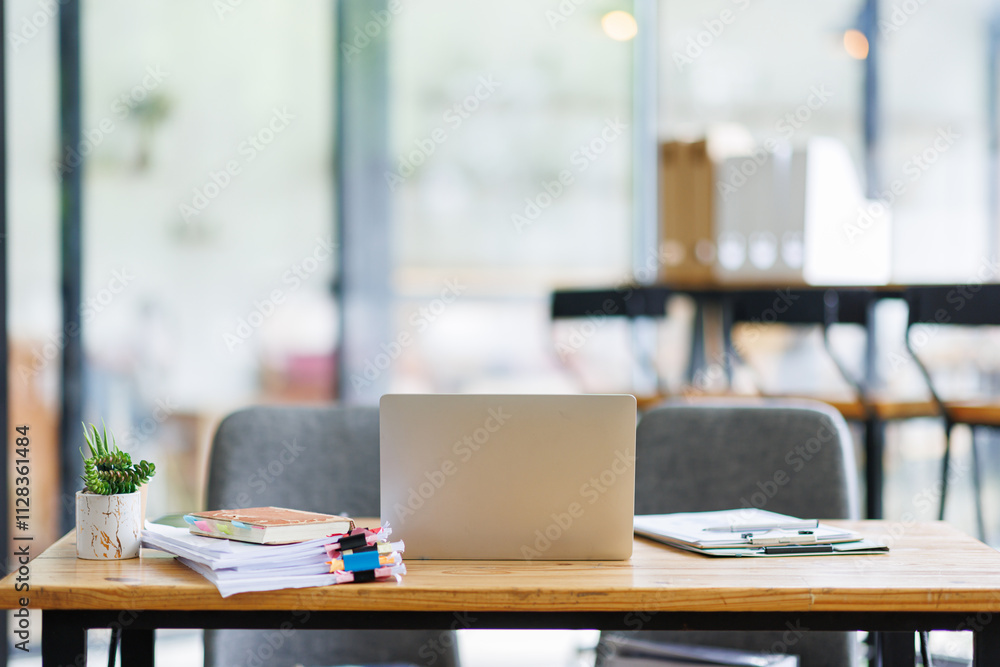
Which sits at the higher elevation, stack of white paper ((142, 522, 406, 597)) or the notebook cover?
the notebook cover

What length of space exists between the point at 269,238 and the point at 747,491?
7.41 ft

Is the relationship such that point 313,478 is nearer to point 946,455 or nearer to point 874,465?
point 874,465

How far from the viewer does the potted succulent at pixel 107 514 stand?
1256 mm

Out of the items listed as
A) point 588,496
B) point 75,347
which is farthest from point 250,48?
point 588,496

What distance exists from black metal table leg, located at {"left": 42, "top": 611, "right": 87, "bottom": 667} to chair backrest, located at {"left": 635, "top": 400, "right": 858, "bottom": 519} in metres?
0.99

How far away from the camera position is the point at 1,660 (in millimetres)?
2227

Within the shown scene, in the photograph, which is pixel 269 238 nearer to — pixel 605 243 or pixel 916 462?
pixel 605 243
